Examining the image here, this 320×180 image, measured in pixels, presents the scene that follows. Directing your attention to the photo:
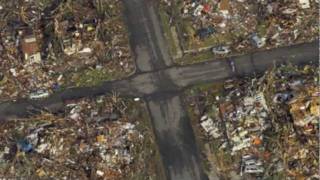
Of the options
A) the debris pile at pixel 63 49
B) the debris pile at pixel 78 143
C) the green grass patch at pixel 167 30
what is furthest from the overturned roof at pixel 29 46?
the green grass patch at pixel 167 30

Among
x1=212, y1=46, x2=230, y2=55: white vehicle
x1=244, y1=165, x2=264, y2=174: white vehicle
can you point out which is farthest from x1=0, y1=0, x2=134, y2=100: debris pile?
x1=244, y1=165, x2=264, y2=174: white vehicle

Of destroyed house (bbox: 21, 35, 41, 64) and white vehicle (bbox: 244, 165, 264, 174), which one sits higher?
destroyed house (bbox: 21, 35, 41, 64)

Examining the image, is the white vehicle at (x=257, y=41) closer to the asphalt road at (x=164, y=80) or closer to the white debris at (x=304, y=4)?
the asphalt road at (x=164, y=80)

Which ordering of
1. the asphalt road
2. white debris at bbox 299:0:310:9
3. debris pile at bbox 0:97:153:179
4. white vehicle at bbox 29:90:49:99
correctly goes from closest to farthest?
debris pile at bbox 0:97:153:179
the asphalt road
white vehicle at bbox 29:90:49:99
white debris at bbox 299:0:310:9

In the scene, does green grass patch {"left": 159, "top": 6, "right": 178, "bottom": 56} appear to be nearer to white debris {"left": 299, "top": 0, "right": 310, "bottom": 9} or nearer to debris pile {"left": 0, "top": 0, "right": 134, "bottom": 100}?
debris pile {"left": 0, "top": 0, "right": 134, "bottom": 100}

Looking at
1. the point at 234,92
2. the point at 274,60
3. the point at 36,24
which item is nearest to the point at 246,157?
the point at 234,92

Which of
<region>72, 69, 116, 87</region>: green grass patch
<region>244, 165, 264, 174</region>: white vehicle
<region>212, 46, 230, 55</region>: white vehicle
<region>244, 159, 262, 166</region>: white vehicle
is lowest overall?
<region>244, 165, 264, 174</region>: white vehicle
